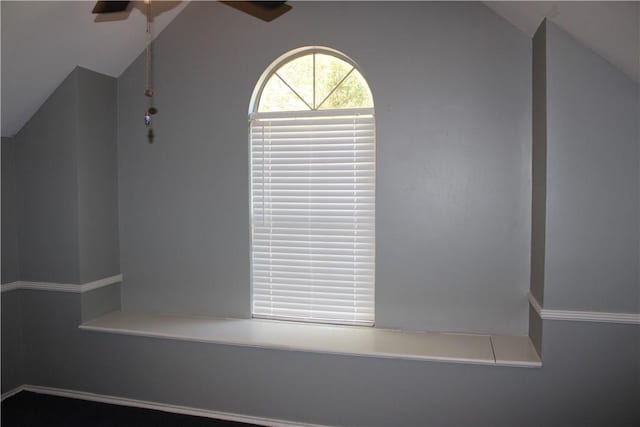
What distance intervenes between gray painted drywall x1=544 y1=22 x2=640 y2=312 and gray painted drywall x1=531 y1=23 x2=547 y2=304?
49 mm

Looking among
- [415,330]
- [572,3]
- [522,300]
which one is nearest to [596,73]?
[572,3]

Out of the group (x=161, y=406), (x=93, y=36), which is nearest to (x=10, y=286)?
(x=161, y=406)

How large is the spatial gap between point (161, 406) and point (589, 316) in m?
2.70

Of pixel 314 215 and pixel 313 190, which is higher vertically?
pixel 313 190

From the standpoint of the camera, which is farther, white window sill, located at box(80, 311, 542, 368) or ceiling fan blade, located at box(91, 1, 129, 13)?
white window sill, located at box(80, 311, 542, 368)

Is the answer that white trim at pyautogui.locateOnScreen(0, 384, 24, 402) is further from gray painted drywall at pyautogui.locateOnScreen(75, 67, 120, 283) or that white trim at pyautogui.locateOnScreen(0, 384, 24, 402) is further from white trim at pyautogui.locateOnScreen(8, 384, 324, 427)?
gray painted drywall at pyautogui.locateOnScreen(75, 67, 120, 283)

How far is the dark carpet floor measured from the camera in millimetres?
3043

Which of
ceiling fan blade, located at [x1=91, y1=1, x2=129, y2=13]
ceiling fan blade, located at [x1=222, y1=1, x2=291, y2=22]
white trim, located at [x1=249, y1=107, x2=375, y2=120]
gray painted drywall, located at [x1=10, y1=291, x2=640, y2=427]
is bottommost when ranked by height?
gray painted drywall, located at [x1=10, y1=291, x2=640, y2=427]

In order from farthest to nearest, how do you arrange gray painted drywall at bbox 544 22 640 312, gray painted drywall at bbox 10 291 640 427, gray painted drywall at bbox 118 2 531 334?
gray painted drywall at bbox 118 2 531 334 < gray painted drywall at bbox 10 291 640 427 < gray painted drywall at bbox 544 22 640 312

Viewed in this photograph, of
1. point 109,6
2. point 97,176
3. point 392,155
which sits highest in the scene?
point 109,6

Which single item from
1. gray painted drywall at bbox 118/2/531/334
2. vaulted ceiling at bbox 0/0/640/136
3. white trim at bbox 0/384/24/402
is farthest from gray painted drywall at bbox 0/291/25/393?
vaulted ceiling at bbox 0/0/640/136

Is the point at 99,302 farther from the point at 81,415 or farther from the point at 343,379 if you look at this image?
the point at 343,379

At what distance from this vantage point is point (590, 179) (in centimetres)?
249

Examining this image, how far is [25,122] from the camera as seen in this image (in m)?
3.39
